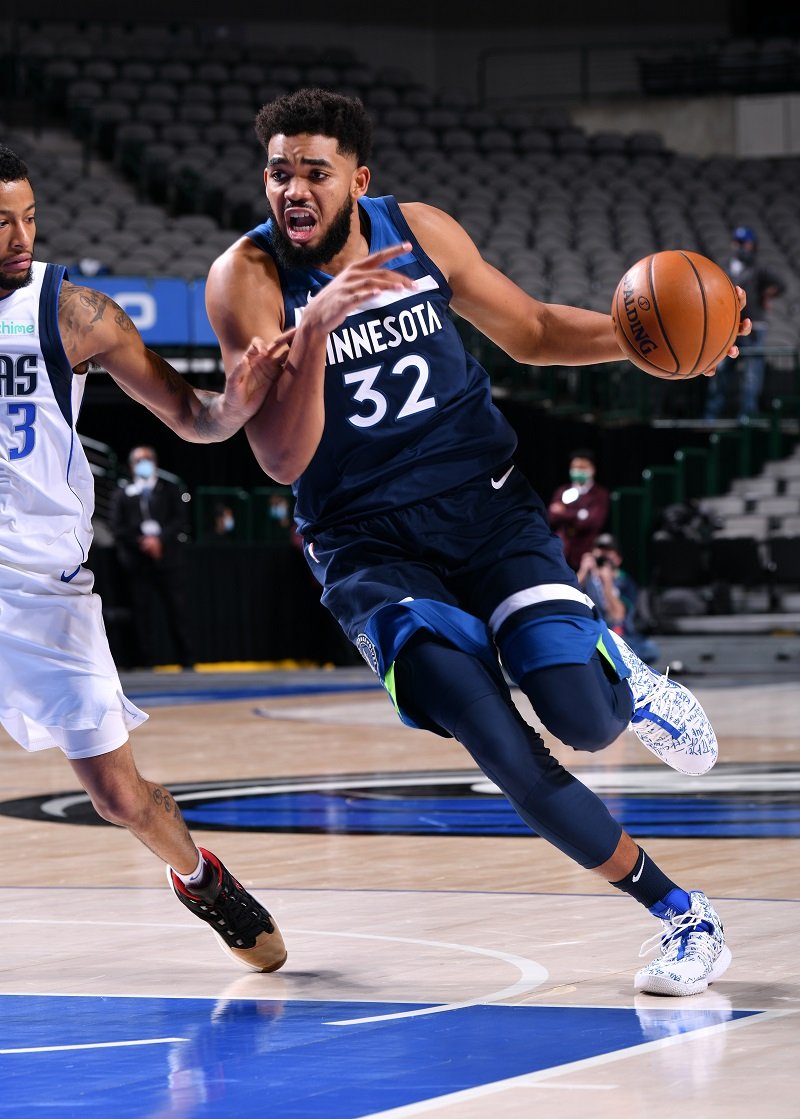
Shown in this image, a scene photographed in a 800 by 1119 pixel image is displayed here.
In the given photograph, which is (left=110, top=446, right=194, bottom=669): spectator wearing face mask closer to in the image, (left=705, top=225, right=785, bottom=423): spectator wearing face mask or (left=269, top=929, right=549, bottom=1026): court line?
(left=705, top=225, right=785, bottom=423): spectator wearing face mask

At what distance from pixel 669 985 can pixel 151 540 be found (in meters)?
11.7

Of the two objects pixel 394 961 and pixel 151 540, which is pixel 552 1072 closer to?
pixel 394 961

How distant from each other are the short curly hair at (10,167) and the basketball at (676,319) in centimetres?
145

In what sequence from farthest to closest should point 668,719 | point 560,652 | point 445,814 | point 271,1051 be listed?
point 445,814
point 668,719
point 560,652
point 271,1051

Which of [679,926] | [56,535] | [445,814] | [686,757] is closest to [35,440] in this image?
[56,535]

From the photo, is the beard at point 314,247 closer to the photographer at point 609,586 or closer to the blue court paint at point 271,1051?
the blue court paint at point 271,1051

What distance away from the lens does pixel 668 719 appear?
4230 mm

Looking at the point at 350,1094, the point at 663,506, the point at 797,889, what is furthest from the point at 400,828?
the point at 663,506

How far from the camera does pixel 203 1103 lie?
3031 millimetres

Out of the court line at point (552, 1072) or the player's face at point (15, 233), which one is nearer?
the court line at point (552, 1072)

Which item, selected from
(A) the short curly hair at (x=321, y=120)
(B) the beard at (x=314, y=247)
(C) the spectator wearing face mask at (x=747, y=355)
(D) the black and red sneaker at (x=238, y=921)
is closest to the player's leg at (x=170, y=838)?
(D) the black and red sneaker at (x=238, y=921)

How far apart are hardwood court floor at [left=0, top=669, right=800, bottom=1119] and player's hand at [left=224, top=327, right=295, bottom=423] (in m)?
1.33

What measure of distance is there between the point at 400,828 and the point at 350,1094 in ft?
11.7

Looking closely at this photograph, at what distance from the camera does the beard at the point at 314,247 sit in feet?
13.7
